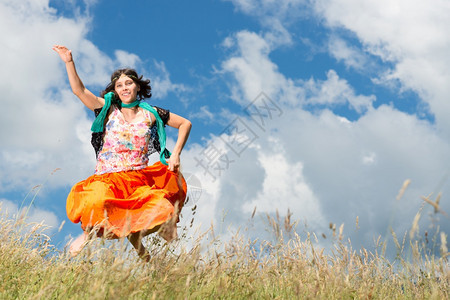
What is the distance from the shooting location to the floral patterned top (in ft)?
14.8

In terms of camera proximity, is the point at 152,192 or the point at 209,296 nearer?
the point at 209,296

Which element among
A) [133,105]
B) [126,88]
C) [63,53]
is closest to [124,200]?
[133,105]

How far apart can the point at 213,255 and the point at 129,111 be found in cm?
192

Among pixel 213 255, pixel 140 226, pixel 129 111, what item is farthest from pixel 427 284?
pixel 129 111

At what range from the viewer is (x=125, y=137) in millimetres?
4594

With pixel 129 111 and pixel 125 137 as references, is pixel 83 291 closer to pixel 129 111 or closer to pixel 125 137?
pixel 125 137

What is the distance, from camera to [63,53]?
4.58m

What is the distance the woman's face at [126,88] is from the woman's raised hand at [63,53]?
569mm

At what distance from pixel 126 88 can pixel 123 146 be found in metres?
0.70

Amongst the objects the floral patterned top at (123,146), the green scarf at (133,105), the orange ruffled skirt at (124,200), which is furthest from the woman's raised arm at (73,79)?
the orange ruffled skirt at (124,200)

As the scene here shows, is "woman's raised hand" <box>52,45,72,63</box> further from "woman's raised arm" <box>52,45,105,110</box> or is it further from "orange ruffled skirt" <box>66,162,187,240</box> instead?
"orange ruffled skirt" <box>66,162,187,240</box>

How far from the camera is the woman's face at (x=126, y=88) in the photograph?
16.0 feet

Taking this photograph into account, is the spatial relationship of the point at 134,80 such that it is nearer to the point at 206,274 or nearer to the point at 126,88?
the point at 126,88

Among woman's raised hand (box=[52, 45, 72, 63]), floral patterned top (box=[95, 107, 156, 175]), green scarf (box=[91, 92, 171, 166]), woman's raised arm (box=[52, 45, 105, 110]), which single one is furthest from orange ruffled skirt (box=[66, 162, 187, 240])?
woman's raised hand (box=[52, 45, 72, 63])
